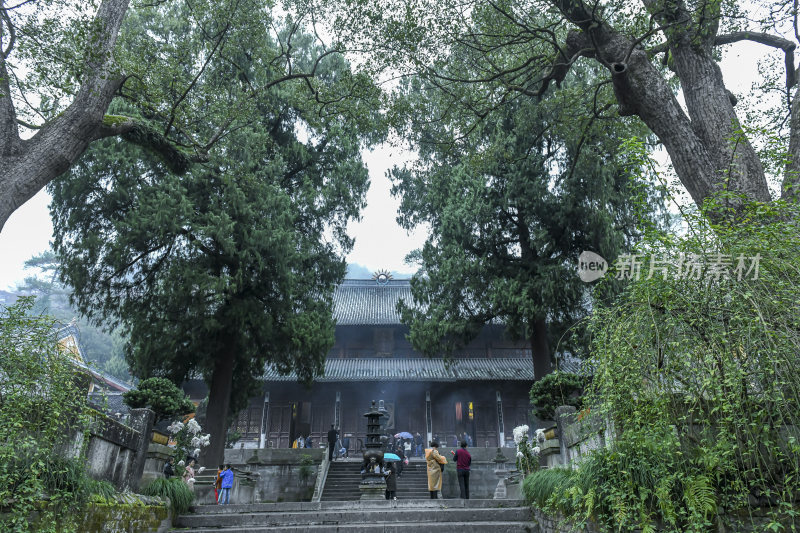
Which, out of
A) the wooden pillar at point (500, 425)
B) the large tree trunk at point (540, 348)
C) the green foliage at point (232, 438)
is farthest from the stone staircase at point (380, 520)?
the wooden pillar at point (500, 425)

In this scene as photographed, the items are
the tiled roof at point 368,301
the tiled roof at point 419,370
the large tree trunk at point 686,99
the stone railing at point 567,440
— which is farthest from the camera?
the tiled roof at point 368,301

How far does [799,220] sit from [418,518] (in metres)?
5.67

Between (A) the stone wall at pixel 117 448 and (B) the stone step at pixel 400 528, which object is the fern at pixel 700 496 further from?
(A) the stone wall at pixel 117 448

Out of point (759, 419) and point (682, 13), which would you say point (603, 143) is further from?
point (759, 419)

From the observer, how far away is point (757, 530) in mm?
3721

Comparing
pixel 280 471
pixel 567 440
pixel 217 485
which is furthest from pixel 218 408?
pixel 567 440

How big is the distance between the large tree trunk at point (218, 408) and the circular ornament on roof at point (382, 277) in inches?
606

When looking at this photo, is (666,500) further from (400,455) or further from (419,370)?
(419,370)

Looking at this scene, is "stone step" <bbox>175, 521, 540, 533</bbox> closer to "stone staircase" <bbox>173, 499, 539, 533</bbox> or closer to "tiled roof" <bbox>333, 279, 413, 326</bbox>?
"stone staircase" <bbox>173, 499, 539, 533</bbox>

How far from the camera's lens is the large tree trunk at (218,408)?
12.2 m

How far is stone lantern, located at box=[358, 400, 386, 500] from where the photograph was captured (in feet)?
34.9

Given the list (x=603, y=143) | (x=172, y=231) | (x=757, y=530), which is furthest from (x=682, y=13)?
(x=172, y=231)

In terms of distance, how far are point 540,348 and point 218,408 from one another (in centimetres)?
810

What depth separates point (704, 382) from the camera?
362cm
